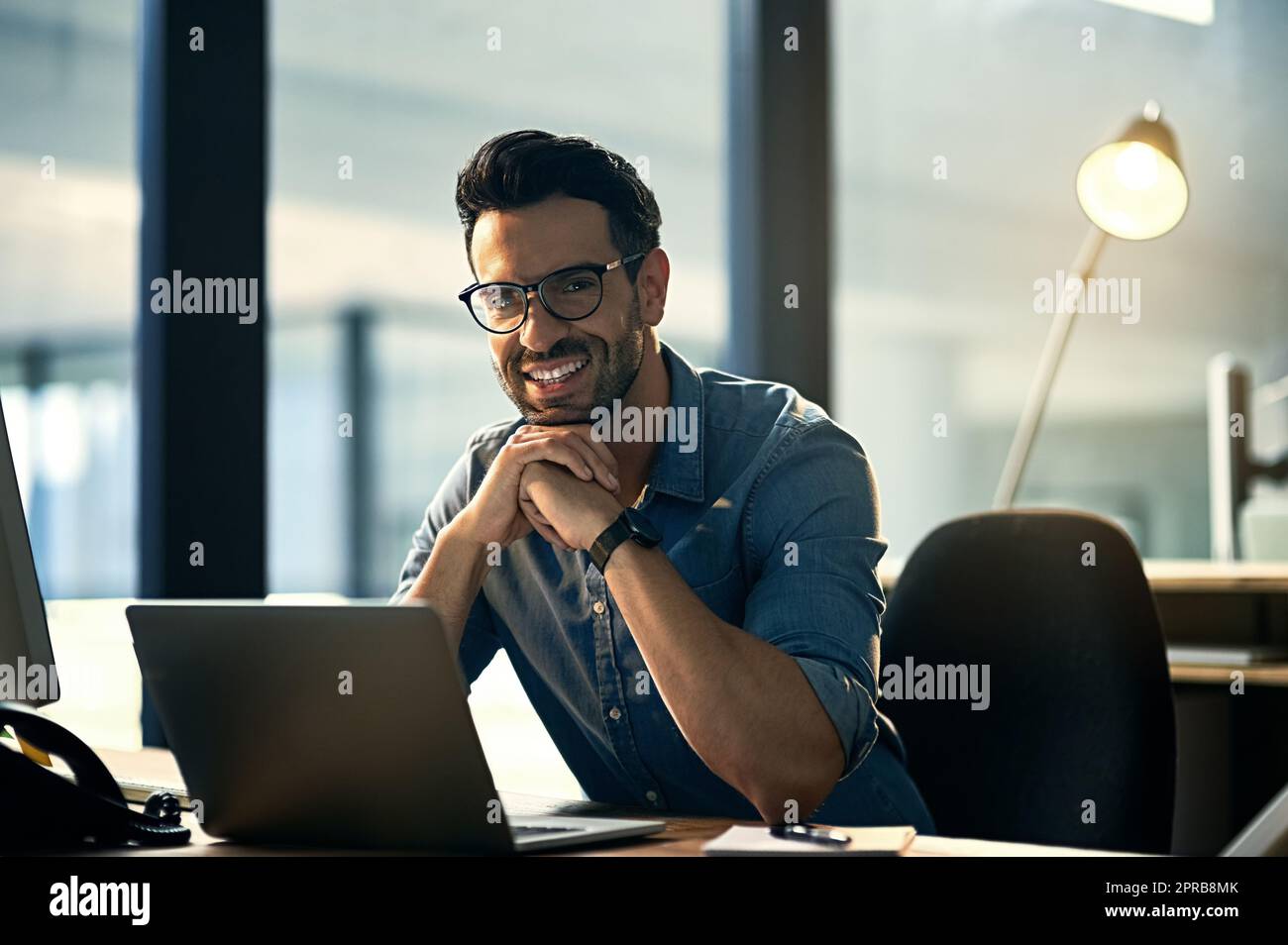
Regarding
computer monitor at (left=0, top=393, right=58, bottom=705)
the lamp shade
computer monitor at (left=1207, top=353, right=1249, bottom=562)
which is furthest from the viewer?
computer monitor at (left=1207, top=353, right=1249, bottom=562)

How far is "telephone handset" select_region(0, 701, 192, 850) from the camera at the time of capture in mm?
985

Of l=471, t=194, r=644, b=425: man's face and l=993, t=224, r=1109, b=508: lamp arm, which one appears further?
l=993, t=224, r=1109, b=508: lamp arm

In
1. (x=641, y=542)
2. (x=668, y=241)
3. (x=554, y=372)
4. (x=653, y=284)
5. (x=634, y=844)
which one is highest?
(x=668, y=241)

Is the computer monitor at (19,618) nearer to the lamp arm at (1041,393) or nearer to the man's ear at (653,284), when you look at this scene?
the man's ear at (653,284)

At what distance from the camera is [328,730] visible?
3.14 ft

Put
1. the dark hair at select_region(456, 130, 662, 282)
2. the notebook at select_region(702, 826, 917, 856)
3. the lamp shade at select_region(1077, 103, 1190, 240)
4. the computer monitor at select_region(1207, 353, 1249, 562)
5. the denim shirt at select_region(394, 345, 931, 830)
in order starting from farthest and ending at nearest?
the computer monitor at select_region(1207, 353, 1249, 562)
the lamp shade at select_region(1077, 103, 1190, 240)
the dark hair at select_region(456, 130, 662, 282)
the denim shirt at select_region(394, 345, 931, 830)
the notebook at select_region(702, 826, 917, 856)

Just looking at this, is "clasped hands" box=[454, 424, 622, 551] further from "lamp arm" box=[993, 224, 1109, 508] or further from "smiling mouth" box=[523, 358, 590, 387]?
"lamp arm" box=[993, 224, 1109, 508]

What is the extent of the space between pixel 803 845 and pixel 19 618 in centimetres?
71

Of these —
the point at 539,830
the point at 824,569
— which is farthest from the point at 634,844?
the point at 824,569

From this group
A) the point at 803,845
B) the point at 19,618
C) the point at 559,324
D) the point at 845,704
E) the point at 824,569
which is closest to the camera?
the point at 803,845

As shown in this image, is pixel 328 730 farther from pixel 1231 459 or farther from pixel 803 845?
pixel 1231 459

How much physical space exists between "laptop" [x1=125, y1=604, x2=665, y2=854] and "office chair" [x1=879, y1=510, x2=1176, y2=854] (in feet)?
2.24

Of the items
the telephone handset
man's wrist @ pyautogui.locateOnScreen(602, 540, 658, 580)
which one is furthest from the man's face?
the telephone handset

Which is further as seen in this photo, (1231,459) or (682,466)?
(1231,459)
